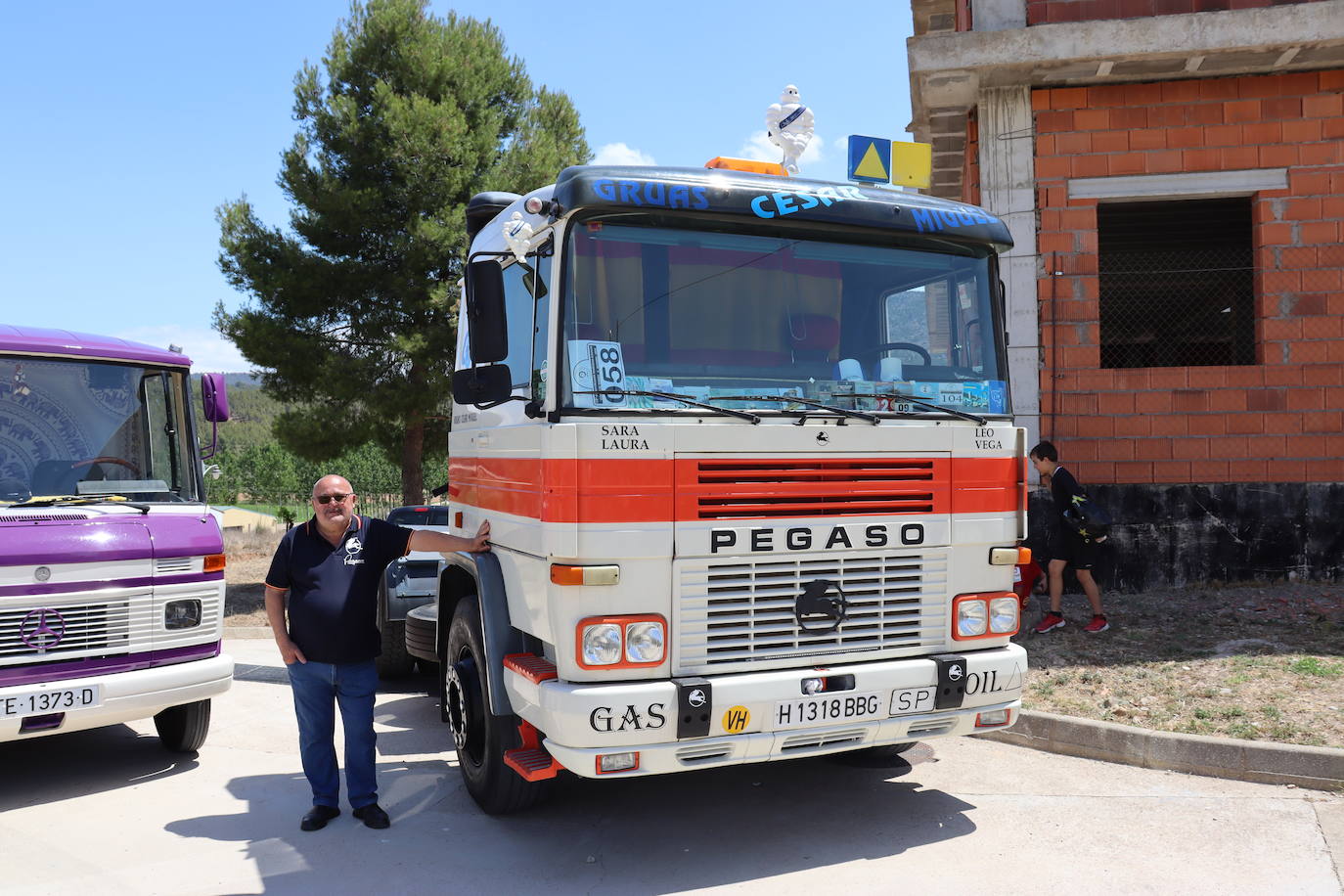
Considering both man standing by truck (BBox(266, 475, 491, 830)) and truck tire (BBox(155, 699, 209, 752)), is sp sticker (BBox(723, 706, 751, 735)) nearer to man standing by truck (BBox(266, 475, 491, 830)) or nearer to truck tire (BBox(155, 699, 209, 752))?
man standing by truck (BBox(266, 475, 491, 830))

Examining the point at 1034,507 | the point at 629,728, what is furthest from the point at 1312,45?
the point at 629,728

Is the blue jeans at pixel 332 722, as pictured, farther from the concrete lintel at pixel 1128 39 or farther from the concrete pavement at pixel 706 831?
the concrete lintel at pixel 1128 39

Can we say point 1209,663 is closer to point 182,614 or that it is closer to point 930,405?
point 930,405

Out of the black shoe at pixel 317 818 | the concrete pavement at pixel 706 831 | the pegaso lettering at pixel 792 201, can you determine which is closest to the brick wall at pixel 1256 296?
the concrete pavement at pixel 706 831

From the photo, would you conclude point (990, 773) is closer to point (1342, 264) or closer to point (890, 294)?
point (890, 294)

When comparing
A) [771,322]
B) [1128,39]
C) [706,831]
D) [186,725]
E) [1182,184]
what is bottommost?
[706,831]

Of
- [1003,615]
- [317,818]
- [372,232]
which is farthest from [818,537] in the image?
[372,232]

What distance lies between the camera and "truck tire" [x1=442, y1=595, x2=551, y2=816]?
488 centimetres

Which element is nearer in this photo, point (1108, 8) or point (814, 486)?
point (814, 486)

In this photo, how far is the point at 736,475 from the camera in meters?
4.33

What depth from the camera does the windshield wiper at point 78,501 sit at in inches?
220

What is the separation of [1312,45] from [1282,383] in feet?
9.59

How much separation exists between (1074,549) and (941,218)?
14.0ft

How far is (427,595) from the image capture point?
837 centimetres
